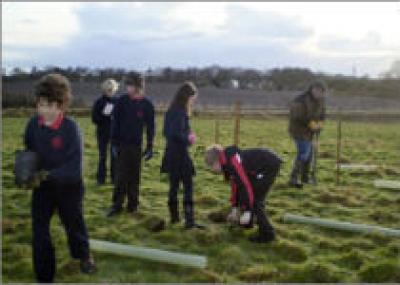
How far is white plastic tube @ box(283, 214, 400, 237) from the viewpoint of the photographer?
723cm

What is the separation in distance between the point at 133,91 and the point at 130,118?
34 cm

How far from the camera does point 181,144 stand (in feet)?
24.0

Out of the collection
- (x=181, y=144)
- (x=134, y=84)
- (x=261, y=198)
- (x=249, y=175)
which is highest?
(x=134, y=84)

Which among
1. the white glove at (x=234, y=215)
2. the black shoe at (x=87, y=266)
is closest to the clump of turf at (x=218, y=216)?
the white glove at (x=234, y=215)

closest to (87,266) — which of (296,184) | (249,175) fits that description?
(249,175)

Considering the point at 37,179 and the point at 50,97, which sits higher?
the point at 50,97

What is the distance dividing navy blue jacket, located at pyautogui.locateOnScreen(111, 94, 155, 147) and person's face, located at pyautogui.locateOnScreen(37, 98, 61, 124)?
111 inches

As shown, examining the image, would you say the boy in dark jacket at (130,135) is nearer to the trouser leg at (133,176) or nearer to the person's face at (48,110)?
the trouser leg at (133,176)

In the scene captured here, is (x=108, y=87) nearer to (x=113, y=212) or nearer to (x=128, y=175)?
(x=128, y=175)

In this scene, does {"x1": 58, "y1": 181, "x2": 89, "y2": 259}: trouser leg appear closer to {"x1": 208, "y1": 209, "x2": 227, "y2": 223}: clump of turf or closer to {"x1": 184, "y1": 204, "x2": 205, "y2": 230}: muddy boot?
{"x1": 184, "y1": 204, "x2": 205, "y2": 230}: muddy boot

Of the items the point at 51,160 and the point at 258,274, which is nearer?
the point at 51,160

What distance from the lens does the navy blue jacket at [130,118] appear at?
25.9ft

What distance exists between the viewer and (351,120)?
3441cm

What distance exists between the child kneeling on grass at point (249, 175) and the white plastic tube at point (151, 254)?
1.22 meters
